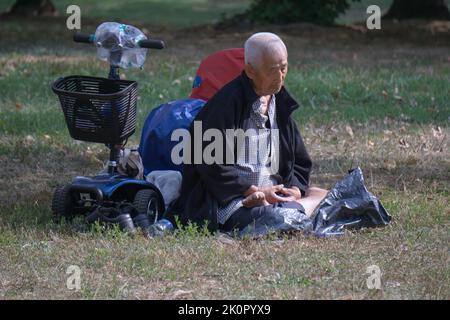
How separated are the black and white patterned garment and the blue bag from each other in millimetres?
555

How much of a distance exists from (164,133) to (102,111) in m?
0.65

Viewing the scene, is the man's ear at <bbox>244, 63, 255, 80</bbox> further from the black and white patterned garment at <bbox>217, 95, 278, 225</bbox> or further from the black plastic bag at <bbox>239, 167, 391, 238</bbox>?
the black plastic bag at <bbox>239, 167, 391, 238</bbox>

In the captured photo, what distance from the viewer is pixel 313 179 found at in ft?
25.0

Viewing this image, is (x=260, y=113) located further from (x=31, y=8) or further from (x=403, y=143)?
(x=31, y=8)

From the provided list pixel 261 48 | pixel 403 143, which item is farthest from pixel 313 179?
pixel 261 48

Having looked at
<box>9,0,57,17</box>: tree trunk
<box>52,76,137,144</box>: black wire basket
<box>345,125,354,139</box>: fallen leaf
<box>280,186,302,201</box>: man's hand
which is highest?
<box>52,76,137,144</box>: black wire basket

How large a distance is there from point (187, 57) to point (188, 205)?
7.61 meters

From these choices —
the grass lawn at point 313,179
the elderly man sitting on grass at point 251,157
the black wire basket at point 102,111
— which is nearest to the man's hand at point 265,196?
the elderly man sitting on grass at point 251,157

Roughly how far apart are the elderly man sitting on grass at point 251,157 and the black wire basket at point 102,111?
1.43ft

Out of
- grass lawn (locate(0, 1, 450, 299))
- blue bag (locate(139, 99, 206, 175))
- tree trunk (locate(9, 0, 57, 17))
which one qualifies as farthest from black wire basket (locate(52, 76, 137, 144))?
tree trunk (locate(9, 0, 57, 17))

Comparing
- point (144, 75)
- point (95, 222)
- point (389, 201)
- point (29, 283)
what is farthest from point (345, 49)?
point (29, 283)

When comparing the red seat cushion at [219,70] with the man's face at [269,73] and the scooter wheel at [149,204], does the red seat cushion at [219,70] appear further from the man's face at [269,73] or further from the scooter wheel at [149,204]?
the scooter wheel at [149,204]

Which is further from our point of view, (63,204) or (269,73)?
(63,204)

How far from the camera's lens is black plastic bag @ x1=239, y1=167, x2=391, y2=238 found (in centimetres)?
585
